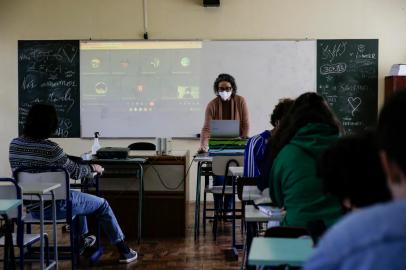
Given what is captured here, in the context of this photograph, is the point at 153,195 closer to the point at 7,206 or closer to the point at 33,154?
the point at 33,154

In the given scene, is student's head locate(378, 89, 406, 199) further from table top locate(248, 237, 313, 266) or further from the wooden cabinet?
the wooden cabinet

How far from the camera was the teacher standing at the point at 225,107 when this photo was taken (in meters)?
5.64

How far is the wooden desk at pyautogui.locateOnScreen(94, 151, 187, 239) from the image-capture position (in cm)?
498

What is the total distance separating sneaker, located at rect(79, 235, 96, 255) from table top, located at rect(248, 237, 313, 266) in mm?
2928

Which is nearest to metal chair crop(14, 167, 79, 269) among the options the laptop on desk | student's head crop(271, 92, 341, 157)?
the laptop on desk

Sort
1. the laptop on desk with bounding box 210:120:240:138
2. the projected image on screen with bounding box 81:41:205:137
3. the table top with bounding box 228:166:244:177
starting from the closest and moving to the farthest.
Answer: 1. the table top with bounding box 228:166:244:177
2. the laptop on desk with bounding box 210:120:240:138
3. the projected image on screen with bounding box 81:41:205:137

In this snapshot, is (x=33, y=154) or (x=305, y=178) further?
(x=33, y=154)

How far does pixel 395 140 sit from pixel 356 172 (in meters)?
0.53

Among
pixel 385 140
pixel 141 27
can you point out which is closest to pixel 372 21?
pixel 141 27

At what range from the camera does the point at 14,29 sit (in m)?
6.95

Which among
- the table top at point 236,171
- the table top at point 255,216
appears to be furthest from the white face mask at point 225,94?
the table top at point 255,216

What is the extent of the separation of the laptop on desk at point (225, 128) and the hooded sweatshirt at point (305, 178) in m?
2.56

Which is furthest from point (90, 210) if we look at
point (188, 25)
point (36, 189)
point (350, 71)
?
point (350, 71)

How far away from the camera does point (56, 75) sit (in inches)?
270
